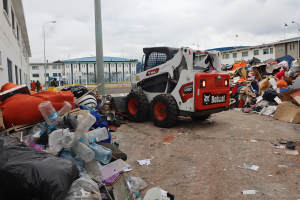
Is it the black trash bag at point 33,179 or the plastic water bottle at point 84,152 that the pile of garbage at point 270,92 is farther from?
the black trash bag at point 33,179

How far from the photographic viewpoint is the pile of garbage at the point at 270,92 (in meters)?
7.30

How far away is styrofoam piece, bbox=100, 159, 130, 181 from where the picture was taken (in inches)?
115

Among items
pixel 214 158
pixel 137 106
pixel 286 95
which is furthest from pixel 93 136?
pixel 286 95

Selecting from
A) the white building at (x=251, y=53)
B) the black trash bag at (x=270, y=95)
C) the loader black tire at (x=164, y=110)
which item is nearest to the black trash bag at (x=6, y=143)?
the loader black tire at (x=164, y=110)

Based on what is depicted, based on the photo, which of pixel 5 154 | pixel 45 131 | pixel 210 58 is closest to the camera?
pixel 5 154

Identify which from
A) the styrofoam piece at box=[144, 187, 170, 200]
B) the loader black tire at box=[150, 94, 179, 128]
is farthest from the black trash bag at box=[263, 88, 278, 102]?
the styrofoam piece at box=[144, 187, 170, 200]

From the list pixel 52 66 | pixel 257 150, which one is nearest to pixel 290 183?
pixel 257 150

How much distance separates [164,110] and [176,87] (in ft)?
2.46

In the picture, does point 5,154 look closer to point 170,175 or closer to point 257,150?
point 170,175

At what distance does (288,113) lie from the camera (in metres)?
7.12

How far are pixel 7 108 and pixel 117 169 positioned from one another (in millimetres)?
2048

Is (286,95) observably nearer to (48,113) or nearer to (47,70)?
(48,113)

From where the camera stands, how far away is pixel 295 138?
5195 millimetres

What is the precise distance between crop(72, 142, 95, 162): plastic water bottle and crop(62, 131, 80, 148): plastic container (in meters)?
0.07
